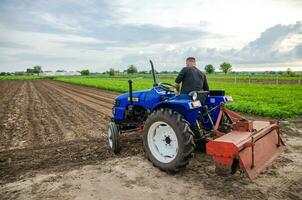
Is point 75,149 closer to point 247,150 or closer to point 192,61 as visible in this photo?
point 192,61

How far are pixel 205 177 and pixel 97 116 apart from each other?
7392 millimetres

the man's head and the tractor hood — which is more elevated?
the man's head

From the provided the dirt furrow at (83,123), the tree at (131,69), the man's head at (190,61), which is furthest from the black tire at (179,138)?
the tree at (131,69)

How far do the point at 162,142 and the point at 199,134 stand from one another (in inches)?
27.1

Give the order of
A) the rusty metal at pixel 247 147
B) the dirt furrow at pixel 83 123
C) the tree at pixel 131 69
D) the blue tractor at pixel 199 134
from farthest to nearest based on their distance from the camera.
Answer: the tree at pixel 131 69
the dirt furrow at pixel 83 123
the blue tractor at pixel 199 134
the rusty metal at pixel 247 147

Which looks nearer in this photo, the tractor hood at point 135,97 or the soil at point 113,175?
the soil at point 113,175

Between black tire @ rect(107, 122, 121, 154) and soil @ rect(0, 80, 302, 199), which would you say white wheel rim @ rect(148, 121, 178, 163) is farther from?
black tire @ rect(107, 122, 121, 154)

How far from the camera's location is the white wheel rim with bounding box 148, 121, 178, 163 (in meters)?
4.91

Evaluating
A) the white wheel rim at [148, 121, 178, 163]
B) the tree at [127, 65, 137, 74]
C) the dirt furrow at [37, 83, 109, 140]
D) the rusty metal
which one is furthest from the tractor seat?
the tree at [127, 65, 137, 74]

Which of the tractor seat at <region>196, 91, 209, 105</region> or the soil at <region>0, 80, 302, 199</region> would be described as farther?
the tractor seat at <region>196, 91, 209, 105</region>

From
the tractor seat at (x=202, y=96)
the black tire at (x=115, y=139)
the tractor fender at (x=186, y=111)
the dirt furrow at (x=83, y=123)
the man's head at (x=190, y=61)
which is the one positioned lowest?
the dirt furrow at (x=83, y=123)

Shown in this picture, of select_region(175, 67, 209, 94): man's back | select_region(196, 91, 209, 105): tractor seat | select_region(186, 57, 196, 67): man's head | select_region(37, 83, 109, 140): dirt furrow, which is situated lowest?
select_region(37, 83, 109, 140): dirt furrow

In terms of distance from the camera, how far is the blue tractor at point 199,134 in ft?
13.3

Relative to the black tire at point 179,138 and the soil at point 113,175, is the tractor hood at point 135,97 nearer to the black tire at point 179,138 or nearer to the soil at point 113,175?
the soil at point 113,175
